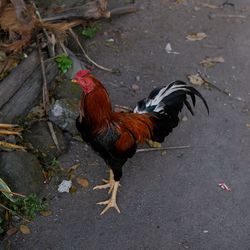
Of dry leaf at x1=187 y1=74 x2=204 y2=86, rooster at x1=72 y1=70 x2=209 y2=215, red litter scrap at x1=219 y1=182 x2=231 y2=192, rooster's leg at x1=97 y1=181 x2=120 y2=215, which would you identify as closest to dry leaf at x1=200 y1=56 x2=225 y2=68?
dry leaf at x1=187 y1=74 x2=204 y2=86

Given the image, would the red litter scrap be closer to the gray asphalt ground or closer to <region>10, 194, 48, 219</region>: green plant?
the gray asphalt ground

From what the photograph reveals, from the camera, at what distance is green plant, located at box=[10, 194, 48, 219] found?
4.14m

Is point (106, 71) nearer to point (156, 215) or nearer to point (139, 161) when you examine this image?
point (139, 161)

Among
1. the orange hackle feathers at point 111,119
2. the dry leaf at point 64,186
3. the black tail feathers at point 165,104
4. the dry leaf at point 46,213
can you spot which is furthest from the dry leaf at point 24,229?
the black tail feathers at point 165,104

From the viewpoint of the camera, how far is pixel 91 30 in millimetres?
6176

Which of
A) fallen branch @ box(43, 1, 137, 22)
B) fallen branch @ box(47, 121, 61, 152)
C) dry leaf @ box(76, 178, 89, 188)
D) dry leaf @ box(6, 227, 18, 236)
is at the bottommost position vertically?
dry leaf @ box(76, 178, 89, 188)

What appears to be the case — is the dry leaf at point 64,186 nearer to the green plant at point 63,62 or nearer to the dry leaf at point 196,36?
the green plant at point 63,62

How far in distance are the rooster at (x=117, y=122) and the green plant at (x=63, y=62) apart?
47.1 inches

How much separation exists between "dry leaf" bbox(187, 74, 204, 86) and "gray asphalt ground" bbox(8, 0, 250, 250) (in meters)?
0.09

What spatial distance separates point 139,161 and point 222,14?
317 cm

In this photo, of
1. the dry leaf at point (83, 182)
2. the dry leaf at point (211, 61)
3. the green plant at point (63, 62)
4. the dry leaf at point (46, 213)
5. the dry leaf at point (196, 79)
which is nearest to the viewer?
the dry leaf at point (46, 213)

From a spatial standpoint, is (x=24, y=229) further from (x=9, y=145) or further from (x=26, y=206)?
(x=9, y=145)

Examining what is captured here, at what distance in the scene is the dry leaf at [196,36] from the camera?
643 centimetres

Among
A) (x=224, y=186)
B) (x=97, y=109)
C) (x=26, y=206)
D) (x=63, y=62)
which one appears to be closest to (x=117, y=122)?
(x=97, y=109)
